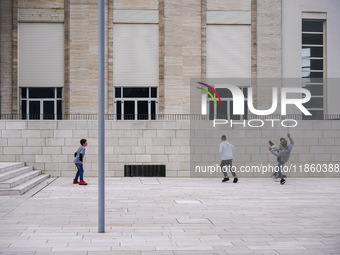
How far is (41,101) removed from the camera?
28.3 metres

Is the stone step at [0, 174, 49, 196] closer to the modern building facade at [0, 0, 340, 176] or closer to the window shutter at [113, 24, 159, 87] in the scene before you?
the modern building facade at [0, 0, 340, 176]

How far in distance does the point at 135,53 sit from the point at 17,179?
13.0 meters

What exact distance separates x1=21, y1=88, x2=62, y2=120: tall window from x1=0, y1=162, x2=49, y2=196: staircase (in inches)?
292

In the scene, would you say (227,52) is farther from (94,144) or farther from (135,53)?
(94,144)

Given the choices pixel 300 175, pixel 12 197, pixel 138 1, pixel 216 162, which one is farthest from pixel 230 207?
pixel 138 1

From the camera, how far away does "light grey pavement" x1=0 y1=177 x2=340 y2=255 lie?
7953 millimetres

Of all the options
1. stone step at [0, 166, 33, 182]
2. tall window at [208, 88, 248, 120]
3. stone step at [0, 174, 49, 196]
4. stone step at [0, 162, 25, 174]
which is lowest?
stone step at [0, 174, 49, 196]

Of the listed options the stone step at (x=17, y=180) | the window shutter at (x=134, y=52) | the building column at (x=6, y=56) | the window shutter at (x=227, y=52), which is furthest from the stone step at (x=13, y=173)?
the window shutter at (x=227, y=52)

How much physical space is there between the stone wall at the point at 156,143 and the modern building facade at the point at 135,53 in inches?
204

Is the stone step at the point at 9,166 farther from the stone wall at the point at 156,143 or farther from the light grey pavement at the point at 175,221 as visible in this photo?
the light grey pavement at the point at 175,221

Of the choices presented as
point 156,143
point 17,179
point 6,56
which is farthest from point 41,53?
point 17,179

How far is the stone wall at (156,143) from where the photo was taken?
21.9 meters

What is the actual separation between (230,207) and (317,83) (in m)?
19.3

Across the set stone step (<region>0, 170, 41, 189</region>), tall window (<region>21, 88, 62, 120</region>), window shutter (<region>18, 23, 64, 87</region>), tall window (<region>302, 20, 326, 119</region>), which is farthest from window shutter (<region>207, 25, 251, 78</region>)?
stone step (<region>0, 170, 41, 189</region>)
